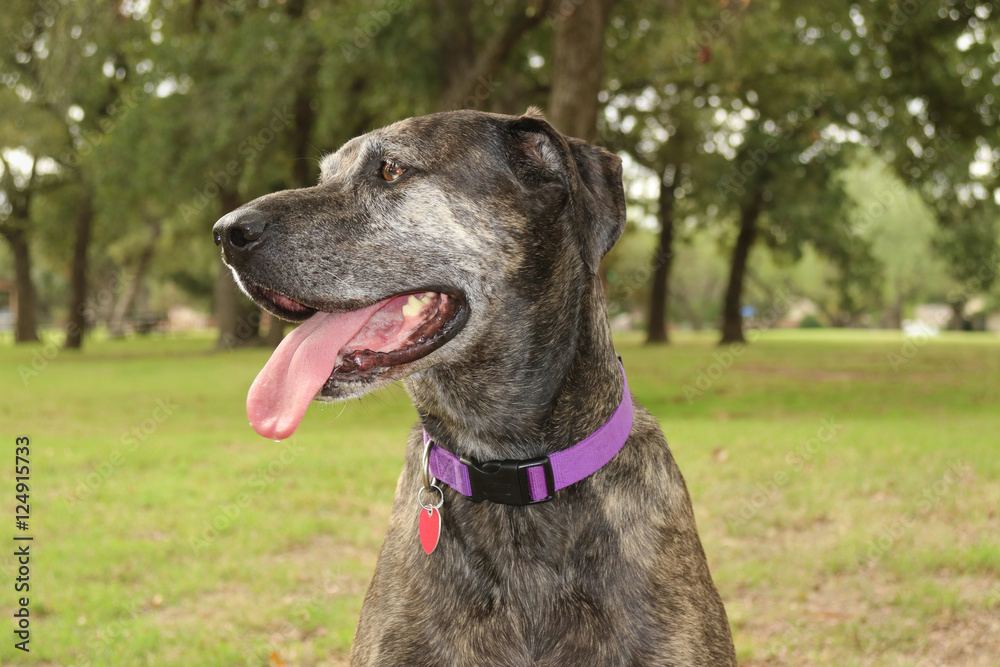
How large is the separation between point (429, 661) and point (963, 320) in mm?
81229

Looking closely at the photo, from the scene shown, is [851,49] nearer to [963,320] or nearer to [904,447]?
[904,447]

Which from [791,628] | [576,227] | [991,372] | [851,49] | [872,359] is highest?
[851,49]

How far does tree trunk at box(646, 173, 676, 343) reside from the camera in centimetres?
3206

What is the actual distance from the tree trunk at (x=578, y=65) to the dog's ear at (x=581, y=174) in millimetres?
8018

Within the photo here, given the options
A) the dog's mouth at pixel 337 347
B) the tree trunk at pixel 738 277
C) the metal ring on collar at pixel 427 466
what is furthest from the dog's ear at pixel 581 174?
the tree trunk at pixel 738 277

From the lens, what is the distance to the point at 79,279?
104 ft

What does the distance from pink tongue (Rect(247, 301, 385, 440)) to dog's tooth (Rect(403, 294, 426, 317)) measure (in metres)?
0.20

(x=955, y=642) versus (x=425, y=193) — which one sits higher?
(x=425, y=193)

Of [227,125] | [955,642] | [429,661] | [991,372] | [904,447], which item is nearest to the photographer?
[429,661]

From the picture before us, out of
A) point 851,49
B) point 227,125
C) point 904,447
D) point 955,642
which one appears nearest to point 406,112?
point 227,125

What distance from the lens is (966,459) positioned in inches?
327

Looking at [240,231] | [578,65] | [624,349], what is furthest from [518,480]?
[624,349]

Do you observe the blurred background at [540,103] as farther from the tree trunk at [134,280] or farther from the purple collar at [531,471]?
the purple collar at [531,471]

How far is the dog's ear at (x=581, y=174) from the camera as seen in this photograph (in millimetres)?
2955
